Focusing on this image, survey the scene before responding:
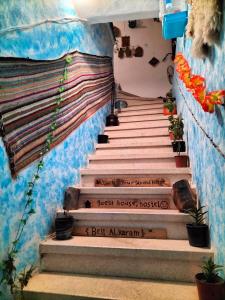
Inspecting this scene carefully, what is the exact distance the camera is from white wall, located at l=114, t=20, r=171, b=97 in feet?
26.3

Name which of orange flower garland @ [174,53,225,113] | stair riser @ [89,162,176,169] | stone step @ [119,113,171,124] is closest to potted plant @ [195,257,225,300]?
orange flower garland @ [174,53,225,113]

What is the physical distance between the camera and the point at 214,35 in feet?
5.38

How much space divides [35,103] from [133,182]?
1.43 meters

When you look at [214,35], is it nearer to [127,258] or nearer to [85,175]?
[127,258]

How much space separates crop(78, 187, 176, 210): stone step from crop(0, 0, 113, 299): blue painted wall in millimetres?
318

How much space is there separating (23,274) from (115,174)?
161cm

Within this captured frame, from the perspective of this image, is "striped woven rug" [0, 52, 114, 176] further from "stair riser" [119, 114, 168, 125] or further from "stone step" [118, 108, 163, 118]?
"stone step" [118, 108, 163, 118]

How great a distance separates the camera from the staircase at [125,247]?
212 cm

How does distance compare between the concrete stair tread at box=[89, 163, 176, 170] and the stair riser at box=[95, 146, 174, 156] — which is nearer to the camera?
the concrete stair tread at box=[89, 163, 176, 170]

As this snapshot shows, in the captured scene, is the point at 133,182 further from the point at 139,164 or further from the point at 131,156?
the point at 131,156

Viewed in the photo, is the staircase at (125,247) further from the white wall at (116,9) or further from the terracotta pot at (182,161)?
the white wall at (116,9)

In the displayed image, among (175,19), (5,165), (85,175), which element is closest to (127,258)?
(5,165)

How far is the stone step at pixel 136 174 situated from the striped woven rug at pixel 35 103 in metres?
0.62

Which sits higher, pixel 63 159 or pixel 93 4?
pixel 93 4
